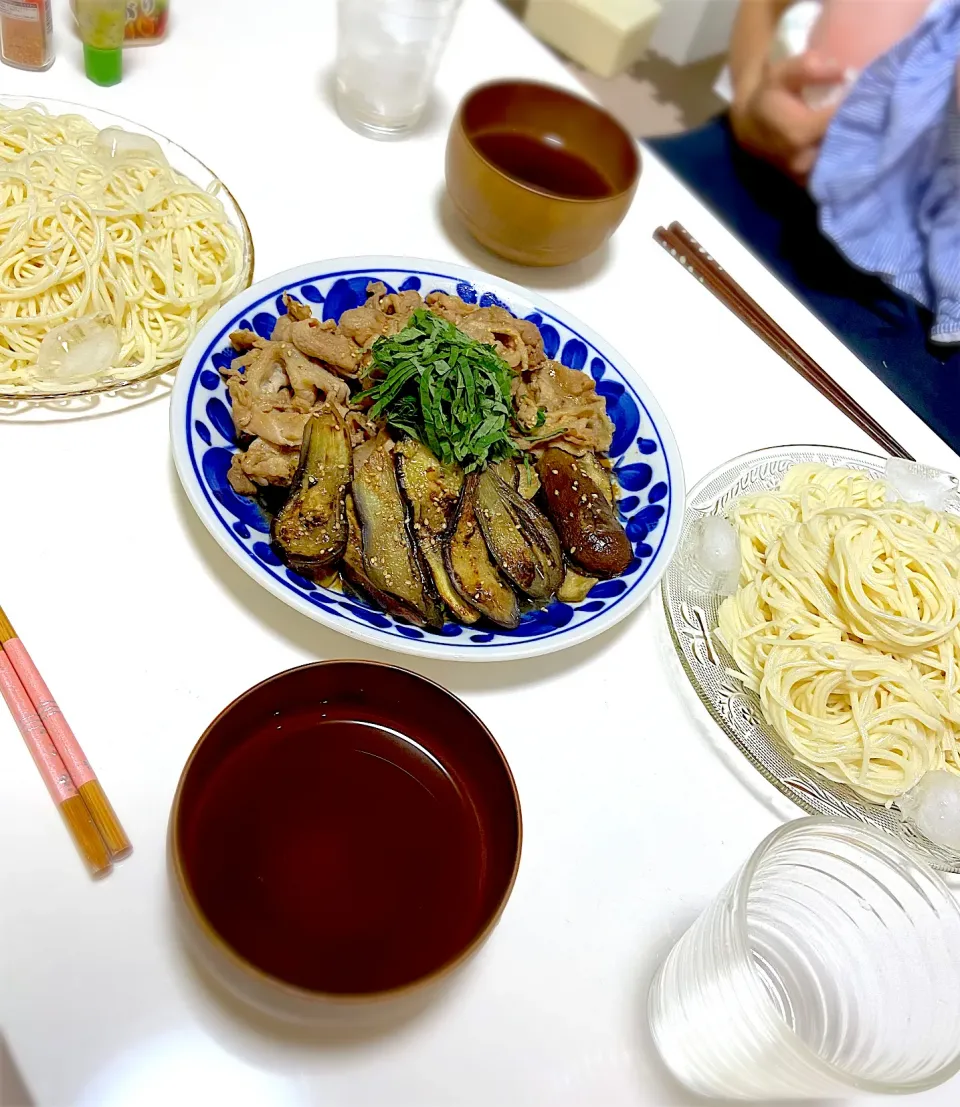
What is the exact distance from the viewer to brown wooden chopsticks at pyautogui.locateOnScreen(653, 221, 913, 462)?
1.67m

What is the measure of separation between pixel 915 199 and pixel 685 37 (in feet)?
4.50

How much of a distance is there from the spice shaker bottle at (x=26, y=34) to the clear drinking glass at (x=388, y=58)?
58cm

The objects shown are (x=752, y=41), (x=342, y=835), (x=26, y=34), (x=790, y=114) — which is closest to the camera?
(x=342, y=835)

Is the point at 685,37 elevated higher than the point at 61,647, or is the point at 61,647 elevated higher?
the point at 685,37

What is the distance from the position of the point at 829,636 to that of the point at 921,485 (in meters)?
0.39

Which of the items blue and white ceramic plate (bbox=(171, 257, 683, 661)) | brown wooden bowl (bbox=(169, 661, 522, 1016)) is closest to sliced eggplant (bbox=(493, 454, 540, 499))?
blue and white ceramic plate (bbox=(171, 257, 683, 661))

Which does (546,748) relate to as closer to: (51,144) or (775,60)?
(51,144)

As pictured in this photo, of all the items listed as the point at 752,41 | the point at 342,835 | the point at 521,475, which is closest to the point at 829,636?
the point at 521,475

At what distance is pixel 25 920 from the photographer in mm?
858

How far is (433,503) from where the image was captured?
120 cm

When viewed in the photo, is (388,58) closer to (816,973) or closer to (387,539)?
(387,539)

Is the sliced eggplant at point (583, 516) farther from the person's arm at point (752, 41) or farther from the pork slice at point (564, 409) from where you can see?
the person's arm at point (752, 41)

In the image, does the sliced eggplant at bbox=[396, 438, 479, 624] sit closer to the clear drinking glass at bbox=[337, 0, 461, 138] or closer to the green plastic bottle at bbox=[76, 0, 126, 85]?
the clear drinking glass at bbox=[337, 0, 461, 138]

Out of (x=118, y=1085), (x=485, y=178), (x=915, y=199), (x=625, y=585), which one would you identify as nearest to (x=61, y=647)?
(x=118, y=1085)
